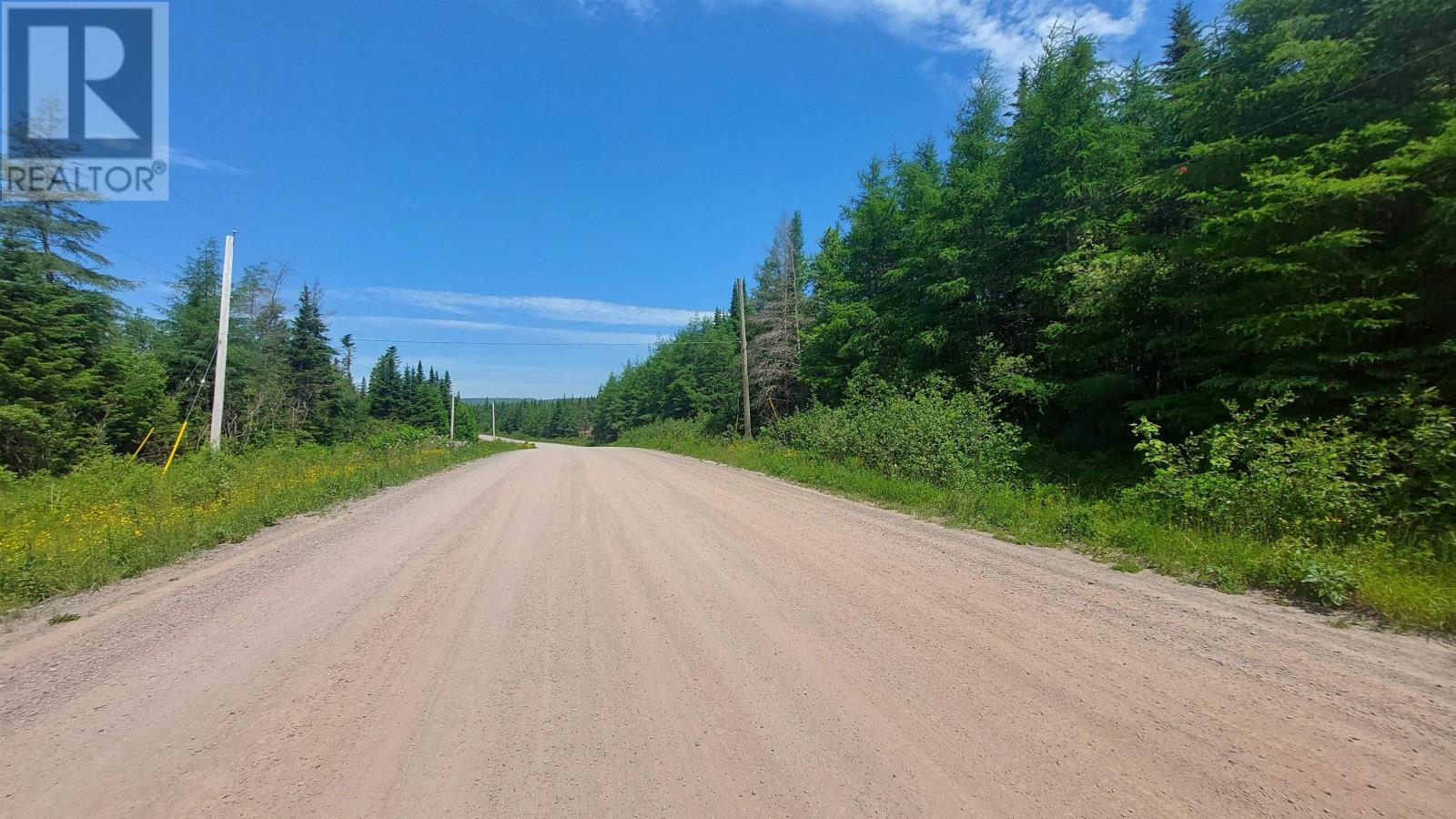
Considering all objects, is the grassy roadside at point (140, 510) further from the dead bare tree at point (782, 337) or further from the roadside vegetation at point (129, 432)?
the dead bare tree at point (782, 337)

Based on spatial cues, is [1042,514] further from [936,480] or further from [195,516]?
[195,516]

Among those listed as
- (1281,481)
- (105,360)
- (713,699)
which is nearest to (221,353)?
(105,360)

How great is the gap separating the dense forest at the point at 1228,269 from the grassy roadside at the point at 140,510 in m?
11.9

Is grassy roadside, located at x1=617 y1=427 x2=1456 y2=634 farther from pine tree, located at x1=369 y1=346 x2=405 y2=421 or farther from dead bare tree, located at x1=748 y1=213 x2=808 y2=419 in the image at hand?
pine tree, located at x1=369 y1=346 x2=405 y2=421

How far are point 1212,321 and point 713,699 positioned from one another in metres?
9.86

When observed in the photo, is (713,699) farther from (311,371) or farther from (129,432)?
(311,371)

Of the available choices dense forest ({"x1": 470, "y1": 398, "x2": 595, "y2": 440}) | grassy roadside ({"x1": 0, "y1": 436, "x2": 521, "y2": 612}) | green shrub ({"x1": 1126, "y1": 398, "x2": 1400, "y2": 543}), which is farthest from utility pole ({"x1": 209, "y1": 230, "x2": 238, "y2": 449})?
dense forest ({"x1": 470, "y1": 398, "x2": 595, "y2": 440})

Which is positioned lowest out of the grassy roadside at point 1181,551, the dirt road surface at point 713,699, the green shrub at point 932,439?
the dirt road surface at point 713,699

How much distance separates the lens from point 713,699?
3.20m

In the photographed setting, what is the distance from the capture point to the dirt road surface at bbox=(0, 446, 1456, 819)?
2.37 m

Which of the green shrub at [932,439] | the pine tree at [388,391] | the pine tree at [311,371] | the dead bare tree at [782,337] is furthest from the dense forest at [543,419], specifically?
the green shrub at [932,439]

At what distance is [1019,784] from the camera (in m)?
2.41

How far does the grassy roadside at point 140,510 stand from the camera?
18.3 feet

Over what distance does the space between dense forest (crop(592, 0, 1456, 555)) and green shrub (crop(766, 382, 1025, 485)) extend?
0.16 m
